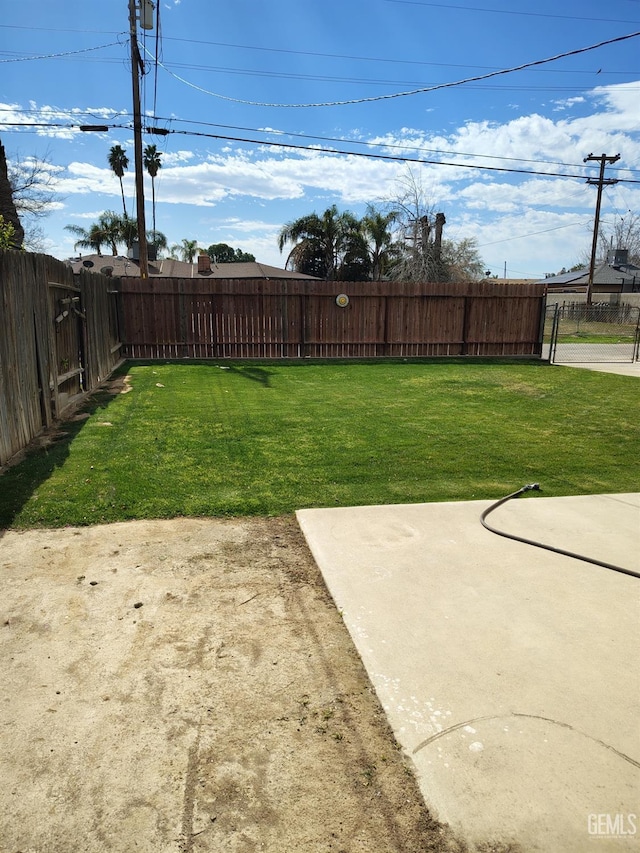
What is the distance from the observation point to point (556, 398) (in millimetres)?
9539

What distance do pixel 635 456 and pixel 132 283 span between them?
11.8 m

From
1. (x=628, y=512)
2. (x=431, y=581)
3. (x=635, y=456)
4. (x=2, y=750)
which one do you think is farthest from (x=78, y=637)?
(x=635, y=456)

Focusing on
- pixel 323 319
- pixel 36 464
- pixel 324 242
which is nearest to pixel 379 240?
pixel 324 242

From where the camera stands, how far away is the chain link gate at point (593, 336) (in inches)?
633

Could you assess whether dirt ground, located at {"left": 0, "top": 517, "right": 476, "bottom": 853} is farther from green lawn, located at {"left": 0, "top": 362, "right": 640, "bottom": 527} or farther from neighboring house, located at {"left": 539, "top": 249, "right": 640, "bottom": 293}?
neighboring house, located at {"left": 539, "top": 249, "right": 640, "bottom": 293}

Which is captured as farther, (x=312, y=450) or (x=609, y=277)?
(x=609, y=277)

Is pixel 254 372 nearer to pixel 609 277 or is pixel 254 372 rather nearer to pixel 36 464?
pixel 36 464

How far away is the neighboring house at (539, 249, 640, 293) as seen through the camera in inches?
1777

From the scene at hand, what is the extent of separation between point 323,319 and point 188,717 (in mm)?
13523

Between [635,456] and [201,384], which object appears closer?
[635,456]

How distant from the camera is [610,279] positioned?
45.7 meters

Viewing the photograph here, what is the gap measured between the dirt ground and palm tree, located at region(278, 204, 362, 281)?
103 feet

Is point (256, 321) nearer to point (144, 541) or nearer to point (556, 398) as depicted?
point (556, 398)

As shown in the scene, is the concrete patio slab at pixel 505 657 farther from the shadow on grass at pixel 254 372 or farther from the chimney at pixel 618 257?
the chimney at pixel 618 257
